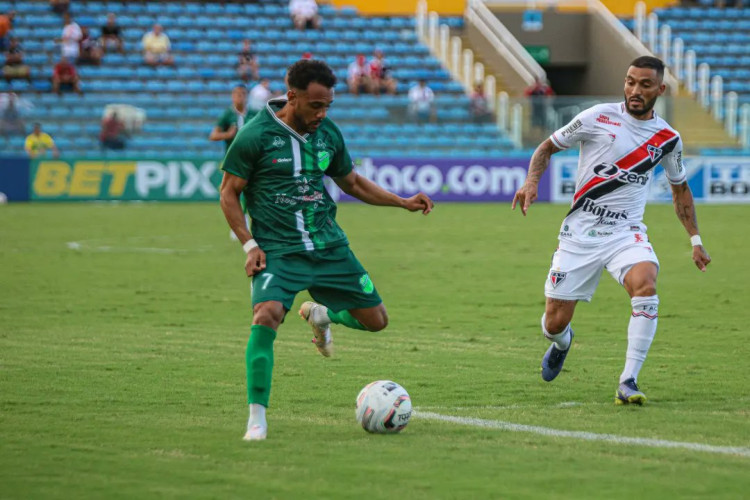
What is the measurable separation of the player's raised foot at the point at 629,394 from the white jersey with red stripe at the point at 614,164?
3.26 feet

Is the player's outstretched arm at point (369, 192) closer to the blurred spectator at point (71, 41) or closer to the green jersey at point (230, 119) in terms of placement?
the green jersey at point (230, 119)

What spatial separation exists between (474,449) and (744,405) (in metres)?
2.15

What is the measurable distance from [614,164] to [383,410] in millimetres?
2492

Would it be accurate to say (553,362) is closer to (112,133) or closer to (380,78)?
(112,133)

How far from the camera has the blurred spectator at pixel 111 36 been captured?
35031 millimetres

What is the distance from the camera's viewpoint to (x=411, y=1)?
135 ft

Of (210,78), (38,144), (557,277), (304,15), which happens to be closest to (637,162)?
(557,277)

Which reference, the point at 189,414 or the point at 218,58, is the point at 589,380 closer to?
the point at 189,414

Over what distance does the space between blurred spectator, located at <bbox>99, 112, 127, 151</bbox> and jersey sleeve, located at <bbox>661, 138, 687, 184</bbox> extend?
23360mm

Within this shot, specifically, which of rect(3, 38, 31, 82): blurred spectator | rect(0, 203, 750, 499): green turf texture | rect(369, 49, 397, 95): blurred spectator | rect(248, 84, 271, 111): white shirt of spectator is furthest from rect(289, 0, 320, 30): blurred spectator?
rect(0, 203, 750, 499): green turf texture

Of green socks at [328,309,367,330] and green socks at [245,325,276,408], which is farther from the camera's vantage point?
green socks at [328,309,367,330]

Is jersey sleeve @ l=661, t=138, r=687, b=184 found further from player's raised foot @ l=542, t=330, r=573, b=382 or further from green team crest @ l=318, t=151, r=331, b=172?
green team crest @ l=318, t=151, r=331, b=172

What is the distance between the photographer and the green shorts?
6.63 metres

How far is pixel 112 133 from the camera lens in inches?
1173
